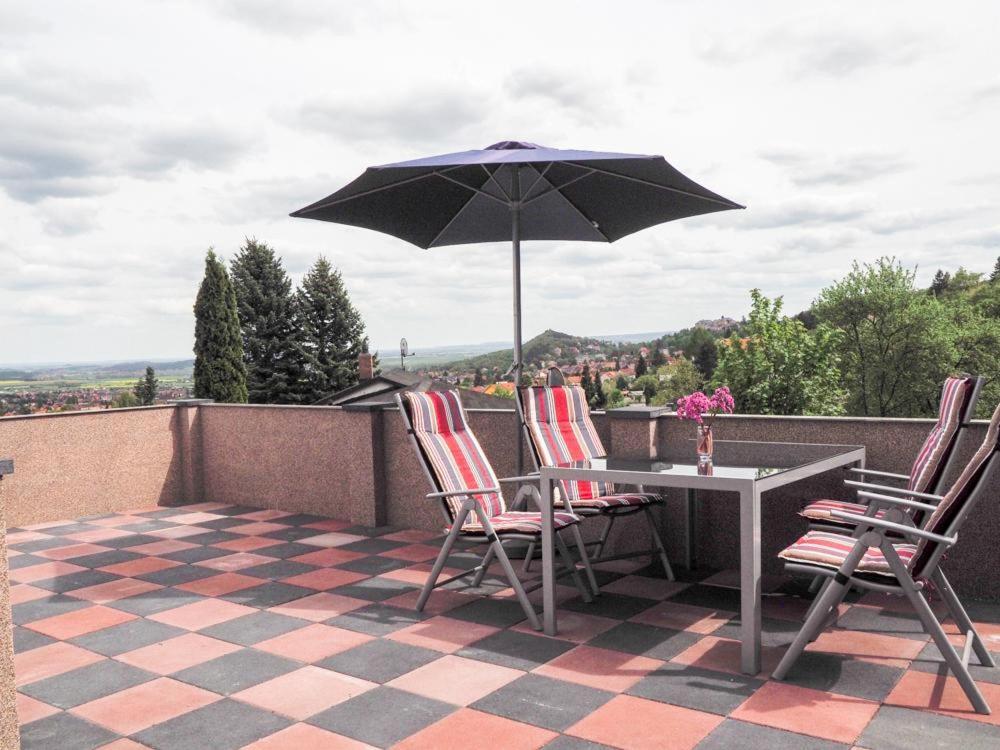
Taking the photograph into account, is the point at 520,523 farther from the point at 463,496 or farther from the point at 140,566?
the point at 140,566

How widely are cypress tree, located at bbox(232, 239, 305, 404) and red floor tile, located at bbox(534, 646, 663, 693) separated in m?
42.0

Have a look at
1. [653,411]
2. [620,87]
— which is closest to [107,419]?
[653,411]

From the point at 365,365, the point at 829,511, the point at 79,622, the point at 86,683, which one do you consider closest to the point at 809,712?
the point at 829,511

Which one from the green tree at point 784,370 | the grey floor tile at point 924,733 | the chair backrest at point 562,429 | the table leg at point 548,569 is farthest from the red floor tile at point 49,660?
the green tree at point 784,370

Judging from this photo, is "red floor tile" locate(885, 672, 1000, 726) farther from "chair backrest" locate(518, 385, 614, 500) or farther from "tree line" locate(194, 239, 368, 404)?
"tree line" locate(194, 239, 368, 404)

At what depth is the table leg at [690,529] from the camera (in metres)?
4.59

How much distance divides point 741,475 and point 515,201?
2.58 m

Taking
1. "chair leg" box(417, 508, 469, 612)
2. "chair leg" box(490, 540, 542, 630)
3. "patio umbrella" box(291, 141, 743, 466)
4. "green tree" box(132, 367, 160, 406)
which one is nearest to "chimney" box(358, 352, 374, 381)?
"green tree" box(132, 367, 160, 406)

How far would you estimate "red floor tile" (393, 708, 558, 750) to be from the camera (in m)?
2.45

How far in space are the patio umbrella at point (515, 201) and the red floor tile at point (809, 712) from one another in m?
2.54

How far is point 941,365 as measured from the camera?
115ft

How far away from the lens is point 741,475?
3.16 metres

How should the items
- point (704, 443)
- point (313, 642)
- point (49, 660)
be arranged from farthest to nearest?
point (704, 443), point (313, 642), point (49, 660)

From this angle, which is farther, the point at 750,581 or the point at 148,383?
the point at 148,383
